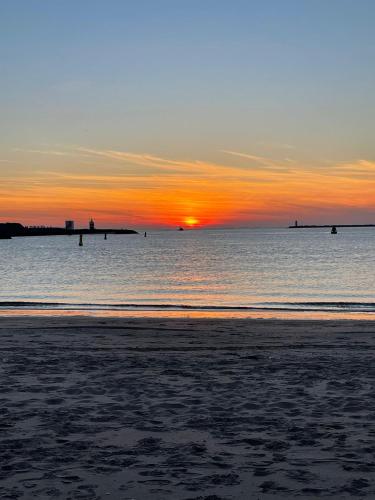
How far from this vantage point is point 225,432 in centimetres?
703

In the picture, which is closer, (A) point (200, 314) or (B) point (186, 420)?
(B) point (186, 420)

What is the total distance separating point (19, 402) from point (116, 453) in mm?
2550

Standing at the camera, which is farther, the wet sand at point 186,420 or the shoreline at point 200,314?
the shoreline at point 200,314

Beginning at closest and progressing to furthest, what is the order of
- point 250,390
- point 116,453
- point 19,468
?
point 19,468 → point 116,453 → point 250,390

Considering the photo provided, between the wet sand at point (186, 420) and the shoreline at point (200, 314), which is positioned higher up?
the wet sand at point (186, 420)

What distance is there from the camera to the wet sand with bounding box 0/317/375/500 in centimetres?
550

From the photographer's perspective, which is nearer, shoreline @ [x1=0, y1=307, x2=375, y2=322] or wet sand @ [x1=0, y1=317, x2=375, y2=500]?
wet sand @ [x1=0, y1=317, x2=375, y2=500]

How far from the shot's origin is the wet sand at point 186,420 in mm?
5504

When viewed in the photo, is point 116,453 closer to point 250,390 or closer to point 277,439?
point 277,439

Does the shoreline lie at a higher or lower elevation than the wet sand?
lower

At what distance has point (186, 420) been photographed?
7488 millimetres

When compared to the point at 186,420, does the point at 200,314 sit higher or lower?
lower

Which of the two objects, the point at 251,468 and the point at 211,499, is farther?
the point at 251,468

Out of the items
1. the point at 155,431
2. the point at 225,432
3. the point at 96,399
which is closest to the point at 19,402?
the point at 96,399
